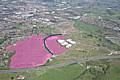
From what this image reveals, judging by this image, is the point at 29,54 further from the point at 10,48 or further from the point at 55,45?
the point at 55,45

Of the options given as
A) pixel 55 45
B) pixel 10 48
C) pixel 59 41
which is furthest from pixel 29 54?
pixel 59 41

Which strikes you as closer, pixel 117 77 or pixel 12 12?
pixel 117 77

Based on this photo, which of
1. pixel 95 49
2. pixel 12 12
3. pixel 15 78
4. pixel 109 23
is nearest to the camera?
pixel 15 78

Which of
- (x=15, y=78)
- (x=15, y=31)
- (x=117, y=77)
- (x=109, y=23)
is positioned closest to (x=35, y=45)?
(x=15, y=31)

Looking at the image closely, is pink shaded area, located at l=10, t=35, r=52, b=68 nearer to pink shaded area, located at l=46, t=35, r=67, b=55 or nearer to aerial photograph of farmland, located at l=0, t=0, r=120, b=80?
aerial photograph of farmland, located at l=0, t=0, r=120, b=80

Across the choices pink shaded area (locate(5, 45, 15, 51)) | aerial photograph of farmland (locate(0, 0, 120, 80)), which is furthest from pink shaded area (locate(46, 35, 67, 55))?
pink shaded area (locate(5, 45, 15, 51))

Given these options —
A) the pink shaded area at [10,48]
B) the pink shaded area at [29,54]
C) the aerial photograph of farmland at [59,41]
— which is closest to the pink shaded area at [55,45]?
the aerial photograph of farmland at [59,41]

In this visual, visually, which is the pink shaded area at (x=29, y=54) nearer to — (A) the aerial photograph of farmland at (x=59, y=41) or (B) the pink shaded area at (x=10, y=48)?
(A) the aerial photograph of farmland at (x=59, y=41)

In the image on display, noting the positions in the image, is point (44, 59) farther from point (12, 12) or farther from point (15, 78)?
point (12, 12)
